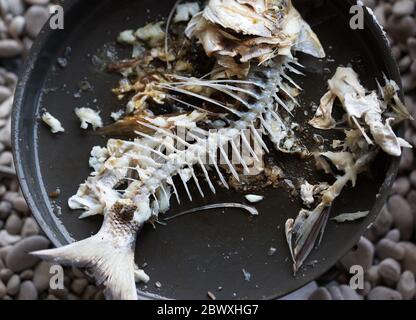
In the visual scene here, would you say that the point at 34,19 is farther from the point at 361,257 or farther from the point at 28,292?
the point at 361,257

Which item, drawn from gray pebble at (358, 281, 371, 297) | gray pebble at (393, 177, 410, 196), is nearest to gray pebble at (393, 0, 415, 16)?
gray pebble at (393, 177, 410, 196)

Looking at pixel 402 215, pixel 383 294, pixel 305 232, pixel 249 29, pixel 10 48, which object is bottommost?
pixel 383 294

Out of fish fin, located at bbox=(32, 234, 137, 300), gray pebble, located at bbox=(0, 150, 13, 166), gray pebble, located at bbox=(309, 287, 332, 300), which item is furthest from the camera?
gray pebble, located at bbox=(0, 150, 13, 166)

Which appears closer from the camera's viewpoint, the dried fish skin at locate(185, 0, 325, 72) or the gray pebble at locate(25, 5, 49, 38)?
→ the dried fish skin at locate(185, 0, 325, 72)

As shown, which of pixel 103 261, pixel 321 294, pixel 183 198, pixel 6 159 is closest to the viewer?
pixel 103 261

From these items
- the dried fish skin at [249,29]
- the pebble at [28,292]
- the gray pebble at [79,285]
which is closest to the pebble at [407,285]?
the dried fish skin at [249,29]

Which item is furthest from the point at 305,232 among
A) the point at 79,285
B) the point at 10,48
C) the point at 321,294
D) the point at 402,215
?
the point at 10,48

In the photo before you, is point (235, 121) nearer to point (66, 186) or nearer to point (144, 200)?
point (144, 200)

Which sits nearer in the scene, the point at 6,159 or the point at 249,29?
the point at 249,29

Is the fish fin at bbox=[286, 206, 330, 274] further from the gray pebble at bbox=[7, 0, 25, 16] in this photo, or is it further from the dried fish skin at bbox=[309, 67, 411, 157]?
the gray pebble at bbox=[7, 0, 25, 16]
